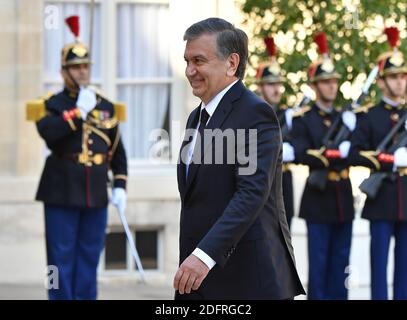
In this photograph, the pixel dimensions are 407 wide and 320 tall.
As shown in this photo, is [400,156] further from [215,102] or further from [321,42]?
[215,102]

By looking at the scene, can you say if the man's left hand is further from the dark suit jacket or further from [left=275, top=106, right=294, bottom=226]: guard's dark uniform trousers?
[left=275, top=106, right=294, bottom=226]: guard's dark uniform trousers

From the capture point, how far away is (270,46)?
10664 millimetres

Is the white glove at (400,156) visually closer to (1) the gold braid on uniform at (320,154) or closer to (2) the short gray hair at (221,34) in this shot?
(1) the gold braid on uniform at (320,154)

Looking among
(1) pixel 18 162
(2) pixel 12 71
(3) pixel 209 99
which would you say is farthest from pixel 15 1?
(3) pixel 209 99

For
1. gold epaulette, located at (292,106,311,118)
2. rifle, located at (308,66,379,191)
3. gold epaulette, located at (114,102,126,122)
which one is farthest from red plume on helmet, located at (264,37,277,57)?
gold epaulette, located at (114,102,126,122)

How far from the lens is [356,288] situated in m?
11.4

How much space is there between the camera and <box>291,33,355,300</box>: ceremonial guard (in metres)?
10.1

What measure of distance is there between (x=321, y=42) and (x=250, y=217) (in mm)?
5320

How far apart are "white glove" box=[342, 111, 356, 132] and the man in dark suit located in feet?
15.1

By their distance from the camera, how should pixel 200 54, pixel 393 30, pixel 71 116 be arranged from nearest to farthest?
pixel 200 54 < pixel 71 116 < pixel 393 30

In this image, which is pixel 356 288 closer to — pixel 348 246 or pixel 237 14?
pixel 348 246

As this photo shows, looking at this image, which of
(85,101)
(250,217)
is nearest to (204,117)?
(250,217)
